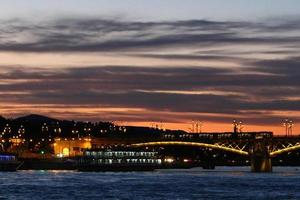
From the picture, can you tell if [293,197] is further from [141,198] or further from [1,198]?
[1,198]

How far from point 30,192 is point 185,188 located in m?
21.5

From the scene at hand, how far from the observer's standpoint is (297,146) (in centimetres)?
19375

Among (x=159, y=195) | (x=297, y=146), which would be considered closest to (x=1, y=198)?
(x=159, y=195)

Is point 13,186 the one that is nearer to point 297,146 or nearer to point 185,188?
point 185,188

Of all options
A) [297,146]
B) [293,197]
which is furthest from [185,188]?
[297,146]

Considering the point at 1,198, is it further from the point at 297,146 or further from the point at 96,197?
the point at 297,146

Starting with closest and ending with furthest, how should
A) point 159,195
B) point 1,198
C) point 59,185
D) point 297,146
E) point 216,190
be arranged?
point 1,198
point 159,195
point 216,190
point 59,185
point 297,146

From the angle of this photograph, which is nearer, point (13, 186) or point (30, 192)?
point (30, 192)

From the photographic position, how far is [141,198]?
113938 millimetres

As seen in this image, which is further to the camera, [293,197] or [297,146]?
[297,146]

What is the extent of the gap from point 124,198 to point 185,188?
78.0ft

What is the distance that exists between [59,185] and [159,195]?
27191 mm

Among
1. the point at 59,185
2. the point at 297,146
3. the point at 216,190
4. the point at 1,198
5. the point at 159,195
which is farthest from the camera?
the point at 297,146

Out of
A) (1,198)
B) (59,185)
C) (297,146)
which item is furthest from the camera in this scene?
(297,146)
